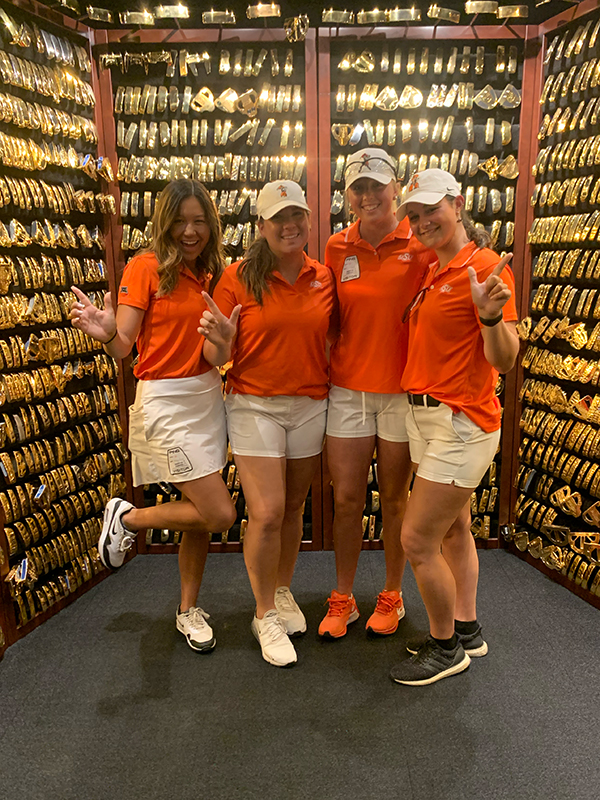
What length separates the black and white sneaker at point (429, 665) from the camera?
89.6 inches

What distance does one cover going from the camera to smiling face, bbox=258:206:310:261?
7.30ft

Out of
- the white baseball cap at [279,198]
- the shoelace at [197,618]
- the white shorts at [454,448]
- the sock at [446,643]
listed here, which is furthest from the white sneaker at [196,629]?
the white baseball cap at [279,198]

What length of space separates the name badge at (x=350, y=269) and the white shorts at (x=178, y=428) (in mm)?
664

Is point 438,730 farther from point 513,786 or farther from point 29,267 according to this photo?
point 29,267

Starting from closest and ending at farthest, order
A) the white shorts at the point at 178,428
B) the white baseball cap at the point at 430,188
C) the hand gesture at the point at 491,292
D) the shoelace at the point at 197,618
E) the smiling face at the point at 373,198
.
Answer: the hand gesture at the point at 491,292
the white baseball cap at the point at 430,188
the smiling face at the point at 373,198
the white shorts at the point at 178,428
the shoelace at the point at 197,618

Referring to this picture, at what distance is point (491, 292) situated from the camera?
180 centimetres

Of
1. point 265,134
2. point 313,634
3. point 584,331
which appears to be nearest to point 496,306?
point 584,331

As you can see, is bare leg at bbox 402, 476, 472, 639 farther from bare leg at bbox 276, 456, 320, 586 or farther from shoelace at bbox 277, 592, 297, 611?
shoelace at bbox 277, 592, 297, 611

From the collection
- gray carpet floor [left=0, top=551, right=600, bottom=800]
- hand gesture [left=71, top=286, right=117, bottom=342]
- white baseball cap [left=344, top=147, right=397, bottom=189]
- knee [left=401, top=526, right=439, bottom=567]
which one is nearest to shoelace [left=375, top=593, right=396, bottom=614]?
gray carpet floor [left=0, top=551, right=600, bottom=800]

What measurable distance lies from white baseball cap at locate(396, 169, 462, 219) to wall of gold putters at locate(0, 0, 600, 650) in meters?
1.21

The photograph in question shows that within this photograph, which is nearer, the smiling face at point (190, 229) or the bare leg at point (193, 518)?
the smiling face at point (190, 229)

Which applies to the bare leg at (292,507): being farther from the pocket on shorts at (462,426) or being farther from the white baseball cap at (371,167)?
the white baseball cap at (371,167)

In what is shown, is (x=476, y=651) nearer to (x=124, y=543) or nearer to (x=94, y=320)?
Answer: (x=124, y=543)

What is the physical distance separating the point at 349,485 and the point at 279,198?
3.81 feet
